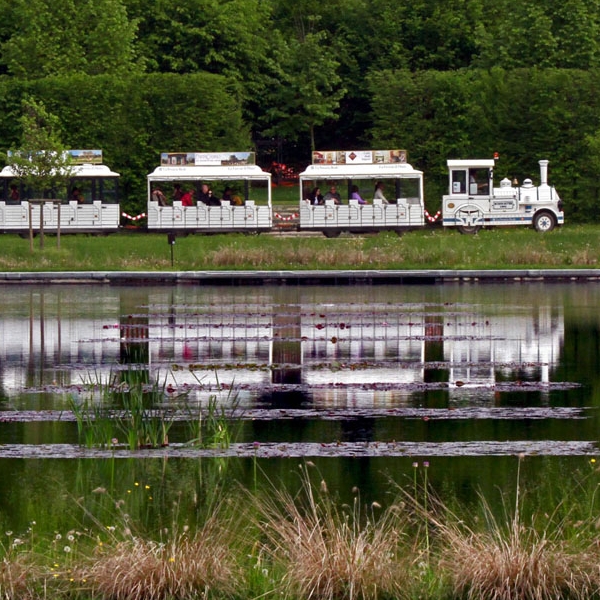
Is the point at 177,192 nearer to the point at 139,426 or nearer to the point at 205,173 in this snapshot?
the point at 205,173

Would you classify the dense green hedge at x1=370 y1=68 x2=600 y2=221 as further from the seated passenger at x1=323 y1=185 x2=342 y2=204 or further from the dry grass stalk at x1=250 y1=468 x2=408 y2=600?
the dry grass stalk at x1=250 y1=468 x2=408 y2=600

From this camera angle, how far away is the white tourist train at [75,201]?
50062mm

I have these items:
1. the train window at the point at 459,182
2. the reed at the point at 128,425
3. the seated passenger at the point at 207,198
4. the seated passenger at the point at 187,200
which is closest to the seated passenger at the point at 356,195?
the train window at the point at 459,182

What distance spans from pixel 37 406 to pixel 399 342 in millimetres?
7406

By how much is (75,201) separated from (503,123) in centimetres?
1576

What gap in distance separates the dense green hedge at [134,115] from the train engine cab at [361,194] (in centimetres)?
570

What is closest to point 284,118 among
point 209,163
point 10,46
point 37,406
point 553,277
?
point 10,46

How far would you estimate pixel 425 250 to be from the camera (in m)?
39.6

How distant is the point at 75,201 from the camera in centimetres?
5075

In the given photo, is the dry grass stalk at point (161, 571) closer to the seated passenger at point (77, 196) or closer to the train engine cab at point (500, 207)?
the train engine cab at point (500, 207)

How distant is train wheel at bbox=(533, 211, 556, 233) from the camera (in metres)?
49.7

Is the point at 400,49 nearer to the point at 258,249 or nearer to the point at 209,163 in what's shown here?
the point at 209,163

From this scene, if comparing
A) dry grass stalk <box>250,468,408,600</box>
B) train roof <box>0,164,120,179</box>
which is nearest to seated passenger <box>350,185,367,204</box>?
train roof <box>0,164,120,179</box>

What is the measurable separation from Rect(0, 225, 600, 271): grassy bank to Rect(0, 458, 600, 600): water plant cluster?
28007mm
